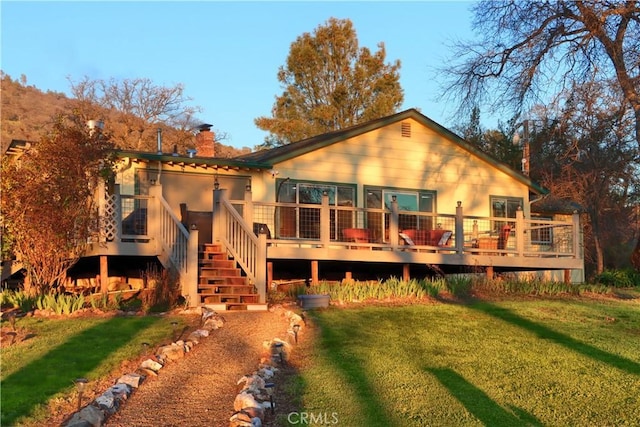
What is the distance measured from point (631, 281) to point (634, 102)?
6.00m

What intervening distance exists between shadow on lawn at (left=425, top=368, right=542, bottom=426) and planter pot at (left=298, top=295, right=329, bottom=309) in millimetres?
4987

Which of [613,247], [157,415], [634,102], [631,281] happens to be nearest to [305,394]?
[157,415]

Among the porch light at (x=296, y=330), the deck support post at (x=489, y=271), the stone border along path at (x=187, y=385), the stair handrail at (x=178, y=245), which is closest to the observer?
the stone border along path at (x=187, y=385)

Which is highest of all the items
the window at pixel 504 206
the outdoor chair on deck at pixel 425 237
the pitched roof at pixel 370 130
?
the pitched roof at pixel 370 130

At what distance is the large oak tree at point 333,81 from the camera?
4175 centimetres

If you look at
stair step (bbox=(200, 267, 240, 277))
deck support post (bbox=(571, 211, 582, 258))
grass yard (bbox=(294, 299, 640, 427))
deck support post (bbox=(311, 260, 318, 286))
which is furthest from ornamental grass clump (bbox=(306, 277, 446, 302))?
deck support post (bbox=(571, 211, 582, 258))

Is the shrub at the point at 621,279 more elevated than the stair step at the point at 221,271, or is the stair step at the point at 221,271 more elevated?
the stair step at the point at 221,271

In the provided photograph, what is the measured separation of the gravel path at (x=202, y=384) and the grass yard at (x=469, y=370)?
0.68 metres

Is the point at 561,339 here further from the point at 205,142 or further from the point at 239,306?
the point at 205,142

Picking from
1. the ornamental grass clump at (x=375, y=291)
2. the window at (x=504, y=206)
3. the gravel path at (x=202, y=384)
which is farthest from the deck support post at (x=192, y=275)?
the window at (x=504, y=206)

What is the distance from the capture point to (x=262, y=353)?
877 centimetres

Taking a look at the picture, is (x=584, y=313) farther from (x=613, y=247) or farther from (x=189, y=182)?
(x=613, y=247)

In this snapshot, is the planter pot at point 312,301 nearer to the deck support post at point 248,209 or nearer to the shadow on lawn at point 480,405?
the deck support post at point 248,209

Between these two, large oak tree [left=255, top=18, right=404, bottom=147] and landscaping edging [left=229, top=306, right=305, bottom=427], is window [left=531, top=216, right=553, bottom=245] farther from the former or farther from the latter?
large oak tree [left=255, top=18, right=404, bottom=147]
